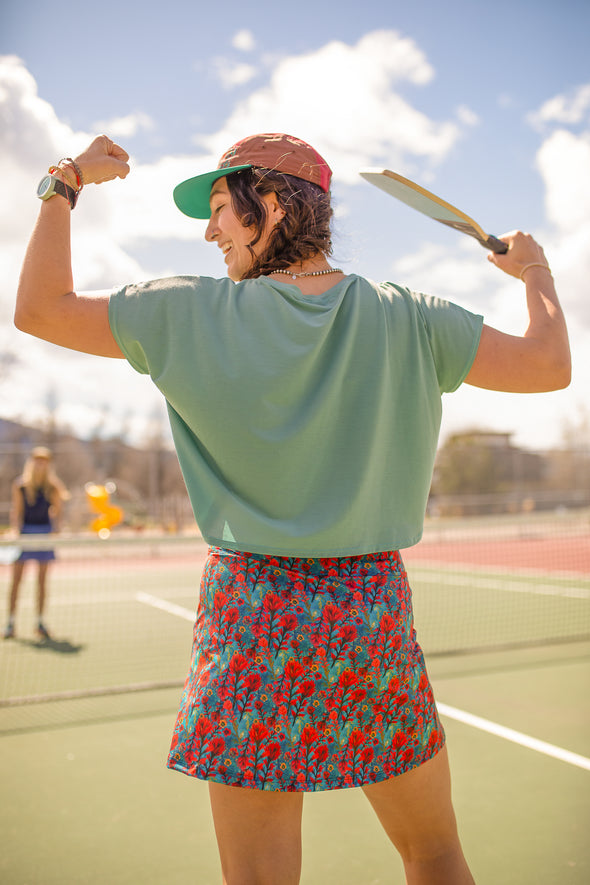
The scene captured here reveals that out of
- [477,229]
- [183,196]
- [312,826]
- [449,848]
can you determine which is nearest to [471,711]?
[312,826]

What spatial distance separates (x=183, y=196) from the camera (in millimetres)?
1450

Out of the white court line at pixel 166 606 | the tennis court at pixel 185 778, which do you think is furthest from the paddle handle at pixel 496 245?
the white court line at pixel 166 606

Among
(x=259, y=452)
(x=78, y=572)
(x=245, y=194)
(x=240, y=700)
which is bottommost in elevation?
(x=78, y=572)

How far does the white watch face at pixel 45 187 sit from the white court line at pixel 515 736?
319cm

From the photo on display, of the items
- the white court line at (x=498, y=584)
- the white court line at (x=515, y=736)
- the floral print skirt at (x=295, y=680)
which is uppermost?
the floral print skirt at (x=295, y=680)

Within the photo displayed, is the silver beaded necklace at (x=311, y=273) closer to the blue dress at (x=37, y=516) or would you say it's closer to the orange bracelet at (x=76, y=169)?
the orange bracelet at (x=76, y=169)

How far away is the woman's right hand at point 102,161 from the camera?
135 cm

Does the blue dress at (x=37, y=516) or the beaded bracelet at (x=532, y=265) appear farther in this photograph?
the blue dress at (x=37, y=516)

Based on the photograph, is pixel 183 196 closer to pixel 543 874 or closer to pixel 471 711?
pixel 543 874

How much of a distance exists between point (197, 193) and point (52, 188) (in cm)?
28

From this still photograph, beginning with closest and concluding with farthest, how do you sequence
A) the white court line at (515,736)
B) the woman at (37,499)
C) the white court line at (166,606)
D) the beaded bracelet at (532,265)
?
the beaded bracelet at (532,265) → the white court line at (515,736) → the woman at (37,499) → the white court line at (166,606)

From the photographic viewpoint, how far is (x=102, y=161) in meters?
1.38

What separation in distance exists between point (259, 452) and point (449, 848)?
785 millimetres

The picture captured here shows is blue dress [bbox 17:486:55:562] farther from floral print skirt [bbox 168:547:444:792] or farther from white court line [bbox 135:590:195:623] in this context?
floral print skirt [bbox 168:547:444:792]
